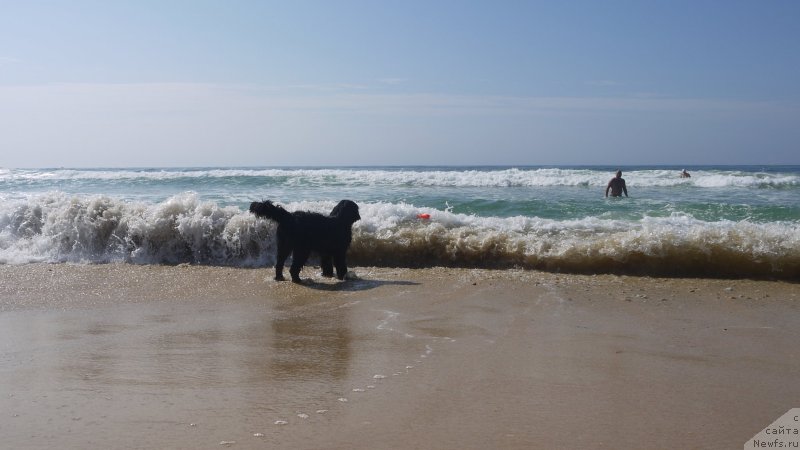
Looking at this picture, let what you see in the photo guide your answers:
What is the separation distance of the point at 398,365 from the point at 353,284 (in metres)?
3.32

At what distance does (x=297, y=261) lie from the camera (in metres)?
7.79

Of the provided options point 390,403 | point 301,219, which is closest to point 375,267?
point 301,219

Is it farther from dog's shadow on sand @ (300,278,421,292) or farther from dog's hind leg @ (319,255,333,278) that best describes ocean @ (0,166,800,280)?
dog's shadow on sand @ (300,278,421,292)

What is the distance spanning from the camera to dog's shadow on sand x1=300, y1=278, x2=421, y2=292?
733cm

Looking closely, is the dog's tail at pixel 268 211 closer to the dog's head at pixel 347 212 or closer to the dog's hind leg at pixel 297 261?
the dog's hind leg at pixel 297 261

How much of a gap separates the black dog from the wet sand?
515 millimetres

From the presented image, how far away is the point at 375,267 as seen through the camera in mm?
9062

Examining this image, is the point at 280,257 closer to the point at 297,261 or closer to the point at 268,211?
the point at 297,261

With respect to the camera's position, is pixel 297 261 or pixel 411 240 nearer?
pixel 297 261

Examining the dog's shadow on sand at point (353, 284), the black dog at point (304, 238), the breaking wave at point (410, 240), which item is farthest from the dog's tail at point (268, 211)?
the breaking wave at point (410, 240)

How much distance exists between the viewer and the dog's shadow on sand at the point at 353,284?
733 cm

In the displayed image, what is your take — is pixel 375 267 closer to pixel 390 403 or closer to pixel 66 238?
pixel 66 238

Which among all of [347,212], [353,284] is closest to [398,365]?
[353,284]

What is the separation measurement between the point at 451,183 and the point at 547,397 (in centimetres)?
2311
